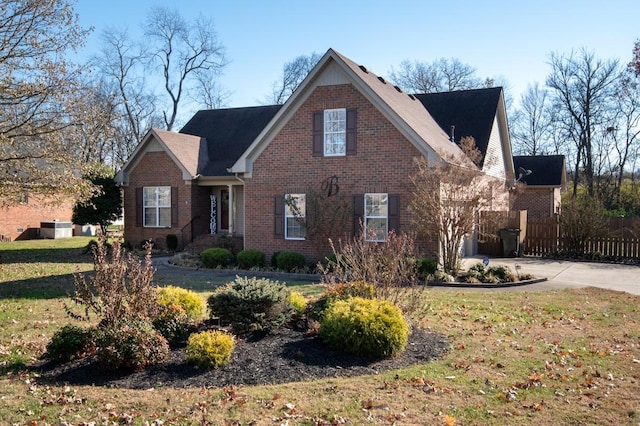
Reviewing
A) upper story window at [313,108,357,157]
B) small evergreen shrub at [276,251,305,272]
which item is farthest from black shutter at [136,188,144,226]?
upper story window at [313,108,357,157]

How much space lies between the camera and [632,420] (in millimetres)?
5391

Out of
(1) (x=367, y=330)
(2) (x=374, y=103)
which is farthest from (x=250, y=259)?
(1) (x=367, y=330)

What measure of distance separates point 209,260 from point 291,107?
607cm

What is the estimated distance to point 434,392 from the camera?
5996 millimetres

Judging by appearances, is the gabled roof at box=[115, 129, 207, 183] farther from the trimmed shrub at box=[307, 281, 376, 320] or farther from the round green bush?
the round green bush

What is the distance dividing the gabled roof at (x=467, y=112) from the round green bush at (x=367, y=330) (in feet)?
51.9

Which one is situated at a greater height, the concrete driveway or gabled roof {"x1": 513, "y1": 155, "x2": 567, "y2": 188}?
gabled roof {"x1": 513, "y1": 155, "x2": 567, "y2": 188}


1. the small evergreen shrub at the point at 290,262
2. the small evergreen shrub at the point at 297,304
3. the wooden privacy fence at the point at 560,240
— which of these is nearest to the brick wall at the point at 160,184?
the small evergreen shrub at the point at 290,262

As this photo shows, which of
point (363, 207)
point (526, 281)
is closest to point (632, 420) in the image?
point (526, 281)

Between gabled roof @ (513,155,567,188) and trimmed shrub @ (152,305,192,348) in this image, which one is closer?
trimmed shrub @ (152,305,192,348)

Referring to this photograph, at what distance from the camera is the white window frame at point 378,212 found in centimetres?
1727

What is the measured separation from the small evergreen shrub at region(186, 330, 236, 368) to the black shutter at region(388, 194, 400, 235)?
11.0 meters

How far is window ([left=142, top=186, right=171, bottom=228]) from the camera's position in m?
24.0

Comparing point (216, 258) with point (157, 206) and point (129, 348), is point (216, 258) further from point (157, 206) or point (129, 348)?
point (129, 348)
